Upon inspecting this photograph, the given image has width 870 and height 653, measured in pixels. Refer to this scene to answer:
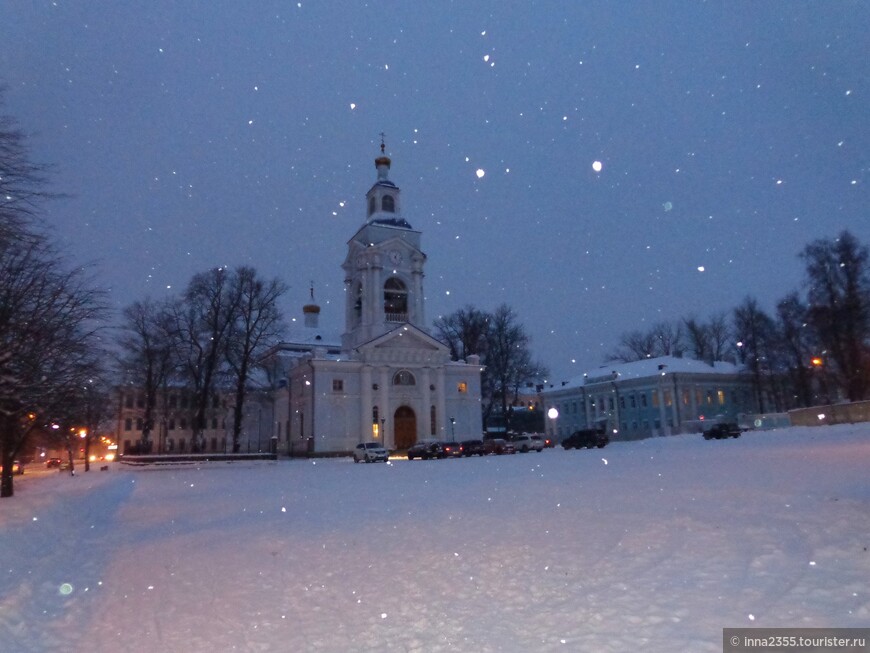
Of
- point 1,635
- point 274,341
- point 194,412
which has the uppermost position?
point 274,341

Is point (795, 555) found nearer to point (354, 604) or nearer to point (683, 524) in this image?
point (683, 524)

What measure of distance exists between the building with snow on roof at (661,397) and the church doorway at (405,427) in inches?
754

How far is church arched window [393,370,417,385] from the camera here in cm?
5840

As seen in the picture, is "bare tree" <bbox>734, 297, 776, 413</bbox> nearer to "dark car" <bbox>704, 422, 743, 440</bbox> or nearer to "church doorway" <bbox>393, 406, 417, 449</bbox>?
"dark car" <bbox>704, 422, 743, 440</bbox>

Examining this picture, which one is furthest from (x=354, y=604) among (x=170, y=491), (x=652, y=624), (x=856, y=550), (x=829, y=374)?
(x=829, y=374)

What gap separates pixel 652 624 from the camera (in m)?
6.70

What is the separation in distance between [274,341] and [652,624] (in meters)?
51.2

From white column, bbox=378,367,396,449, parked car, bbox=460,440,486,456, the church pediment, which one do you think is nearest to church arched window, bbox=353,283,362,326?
the church pediment

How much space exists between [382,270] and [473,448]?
67.0 feet

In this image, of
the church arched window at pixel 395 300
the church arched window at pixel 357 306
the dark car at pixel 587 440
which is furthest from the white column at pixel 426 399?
the dark car at pixel 587 440

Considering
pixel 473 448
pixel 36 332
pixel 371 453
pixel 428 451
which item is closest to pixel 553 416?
pixel 473 448

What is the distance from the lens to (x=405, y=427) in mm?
58531

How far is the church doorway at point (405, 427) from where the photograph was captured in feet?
191

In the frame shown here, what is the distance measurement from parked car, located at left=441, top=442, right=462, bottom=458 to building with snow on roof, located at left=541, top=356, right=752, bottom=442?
973 inches
